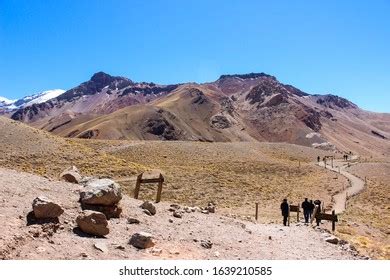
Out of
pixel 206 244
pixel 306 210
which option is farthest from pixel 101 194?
pixel 306 210

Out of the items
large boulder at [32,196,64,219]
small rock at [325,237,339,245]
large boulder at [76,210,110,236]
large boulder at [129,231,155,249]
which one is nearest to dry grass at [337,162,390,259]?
small rock at [325,237,339,245]

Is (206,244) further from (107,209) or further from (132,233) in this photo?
(107,209)

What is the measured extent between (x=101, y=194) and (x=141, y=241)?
3.53 m

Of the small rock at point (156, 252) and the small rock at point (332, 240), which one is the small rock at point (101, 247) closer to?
the small rock at point (156, 252)

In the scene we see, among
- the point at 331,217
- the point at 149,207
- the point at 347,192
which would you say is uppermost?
the point at 347,192

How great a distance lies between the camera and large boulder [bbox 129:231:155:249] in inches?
614

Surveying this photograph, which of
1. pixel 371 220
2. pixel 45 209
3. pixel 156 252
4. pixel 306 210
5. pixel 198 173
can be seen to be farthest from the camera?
pixel 198 173

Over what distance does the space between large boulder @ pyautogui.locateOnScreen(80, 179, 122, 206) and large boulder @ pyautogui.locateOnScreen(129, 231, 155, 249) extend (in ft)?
10.3

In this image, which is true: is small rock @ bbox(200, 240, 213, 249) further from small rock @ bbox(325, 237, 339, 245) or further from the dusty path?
the dusty path

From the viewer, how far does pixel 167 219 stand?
2053 cm

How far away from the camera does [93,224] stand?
52.0 feet

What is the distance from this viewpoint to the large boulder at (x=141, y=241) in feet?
51.2

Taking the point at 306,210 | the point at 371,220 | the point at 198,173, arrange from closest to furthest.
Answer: the point at 306,210 → the point at 371,220 → the point at 198,173
